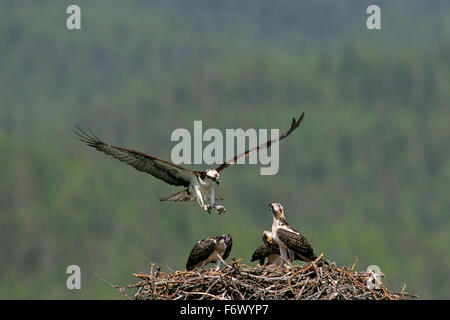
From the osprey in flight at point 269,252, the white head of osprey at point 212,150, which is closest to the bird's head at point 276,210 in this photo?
the osprey in flight at point 269,252

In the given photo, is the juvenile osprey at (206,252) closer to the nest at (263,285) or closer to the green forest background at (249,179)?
the nest at (263,285)

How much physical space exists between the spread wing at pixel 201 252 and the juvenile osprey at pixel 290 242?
3.02 feet

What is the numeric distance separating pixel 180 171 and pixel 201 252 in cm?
153

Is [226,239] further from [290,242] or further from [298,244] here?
[298,244]

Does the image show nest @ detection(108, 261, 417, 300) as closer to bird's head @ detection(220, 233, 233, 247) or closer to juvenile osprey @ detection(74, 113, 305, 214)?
bird's head @ detection(220, 233, 233, 247)

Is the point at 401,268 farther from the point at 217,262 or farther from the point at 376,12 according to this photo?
the point at 217,262

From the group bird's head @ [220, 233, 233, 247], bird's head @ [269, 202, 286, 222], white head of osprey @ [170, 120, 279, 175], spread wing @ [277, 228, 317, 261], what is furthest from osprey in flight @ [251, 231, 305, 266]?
white head of osprey @ [170, 120, 279, 175]

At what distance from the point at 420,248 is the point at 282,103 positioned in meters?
64.2

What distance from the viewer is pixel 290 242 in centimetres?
1379

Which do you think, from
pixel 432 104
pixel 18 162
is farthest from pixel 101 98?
pixel 432 104

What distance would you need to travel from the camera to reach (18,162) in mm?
140750

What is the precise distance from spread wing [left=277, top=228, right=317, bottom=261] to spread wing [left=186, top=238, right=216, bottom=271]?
1.06 metres

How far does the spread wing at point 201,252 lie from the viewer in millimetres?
14133

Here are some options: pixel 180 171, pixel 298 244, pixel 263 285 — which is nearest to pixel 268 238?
pixel 298 244
